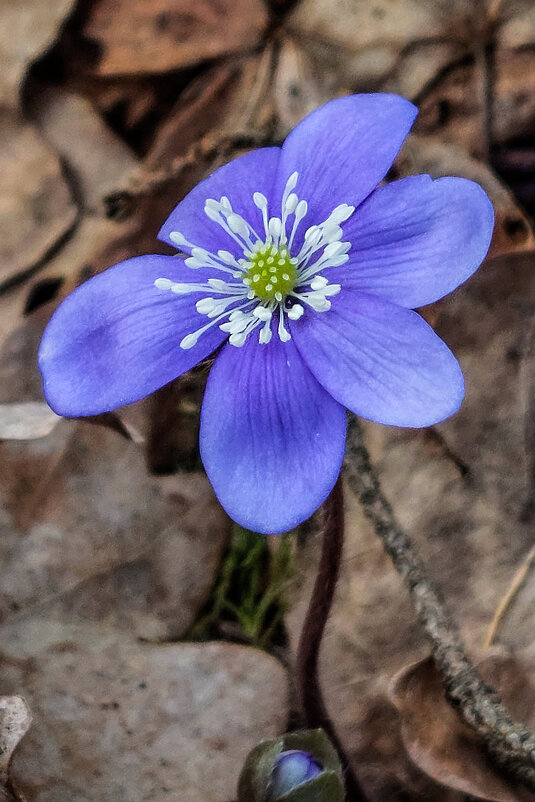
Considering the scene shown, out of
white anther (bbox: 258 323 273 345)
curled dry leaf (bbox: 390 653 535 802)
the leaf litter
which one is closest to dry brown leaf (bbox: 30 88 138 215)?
the leaf litter

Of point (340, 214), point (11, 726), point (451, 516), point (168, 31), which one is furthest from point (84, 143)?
point (11, 726)

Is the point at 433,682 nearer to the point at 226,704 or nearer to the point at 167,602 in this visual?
the point at 226,704

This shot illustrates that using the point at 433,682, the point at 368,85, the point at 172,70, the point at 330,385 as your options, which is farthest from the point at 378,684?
the point at 172,70

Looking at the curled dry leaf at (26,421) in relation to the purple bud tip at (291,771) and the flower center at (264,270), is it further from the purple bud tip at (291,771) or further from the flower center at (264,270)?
the purple bud tip at (291,771)

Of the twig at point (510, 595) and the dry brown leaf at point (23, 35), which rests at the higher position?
the dry brown leaf at point (23, 35)

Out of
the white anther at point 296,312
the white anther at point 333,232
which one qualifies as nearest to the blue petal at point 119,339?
the white anther at point 296,312
